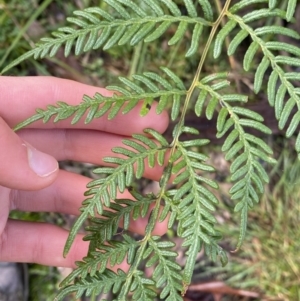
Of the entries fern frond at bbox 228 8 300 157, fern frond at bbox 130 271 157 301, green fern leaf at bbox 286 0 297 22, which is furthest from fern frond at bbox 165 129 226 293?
green fern leaf at bbox 286 0 297 22

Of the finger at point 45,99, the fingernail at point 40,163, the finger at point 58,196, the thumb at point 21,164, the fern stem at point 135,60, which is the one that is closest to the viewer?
the thumb at point 21,164

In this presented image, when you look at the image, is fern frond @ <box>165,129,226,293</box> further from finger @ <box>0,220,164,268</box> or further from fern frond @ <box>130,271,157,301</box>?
finger @ <box>0,220,164,268</box>

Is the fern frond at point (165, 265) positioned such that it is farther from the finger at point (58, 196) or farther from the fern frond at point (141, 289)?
the finger at point (58, 196)

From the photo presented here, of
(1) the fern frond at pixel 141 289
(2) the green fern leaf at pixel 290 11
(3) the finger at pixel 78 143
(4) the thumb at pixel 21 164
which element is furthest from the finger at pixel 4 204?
(2) the green fern leaf at pixel 290 11

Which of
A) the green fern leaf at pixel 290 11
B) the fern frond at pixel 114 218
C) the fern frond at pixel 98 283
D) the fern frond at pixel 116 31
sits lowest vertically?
the fern frond at pixel 98 283

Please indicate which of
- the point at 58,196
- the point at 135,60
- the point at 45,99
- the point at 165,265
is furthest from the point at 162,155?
the point at 135,60

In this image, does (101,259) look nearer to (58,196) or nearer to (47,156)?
(47,156)
